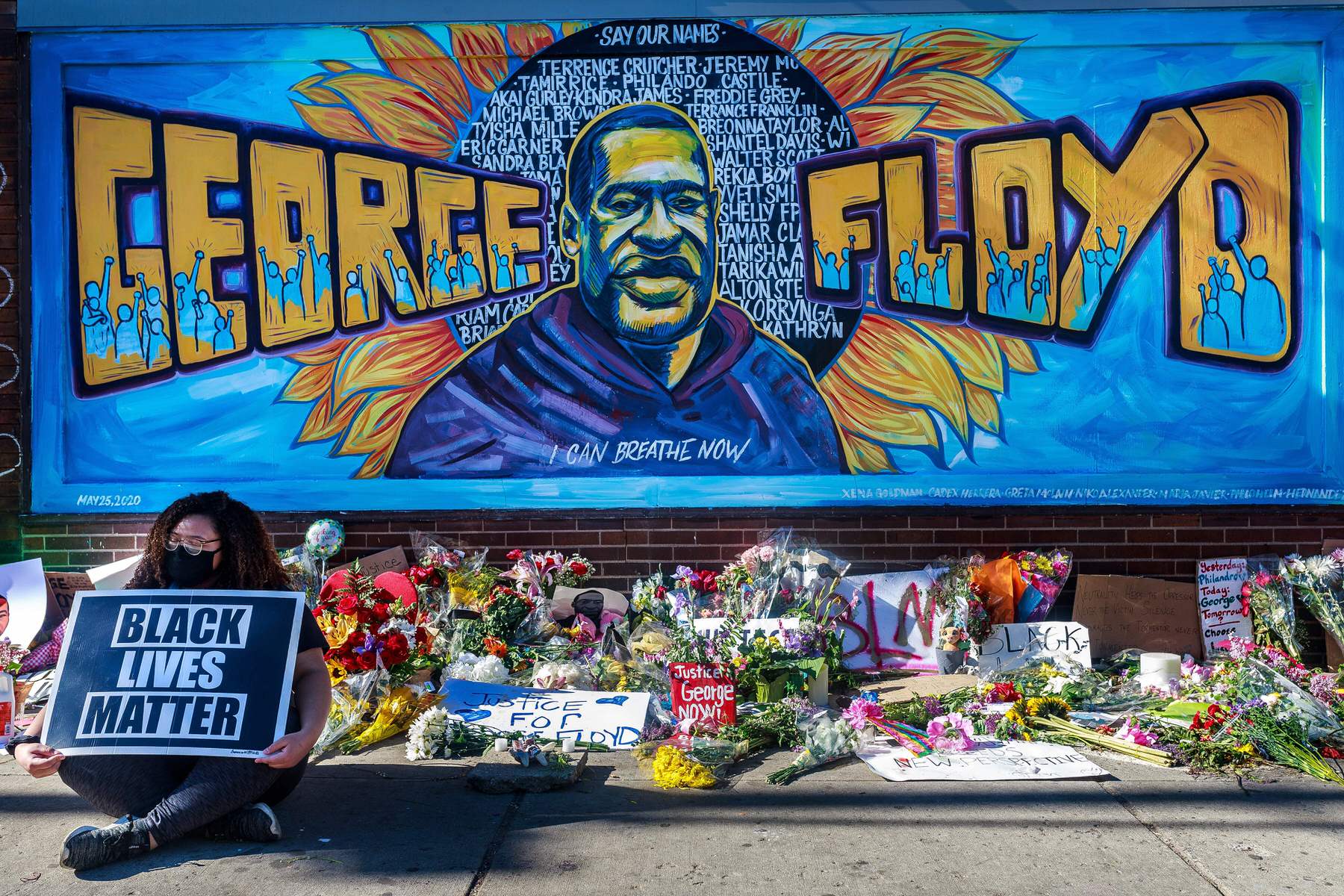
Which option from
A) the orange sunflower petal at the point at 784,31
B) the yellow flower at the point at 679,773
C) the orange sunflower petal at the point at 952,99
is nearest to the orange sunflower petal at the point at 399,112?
the orange sunflower petal at the point at 784,31

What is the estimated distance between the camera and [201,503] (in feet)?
13.5

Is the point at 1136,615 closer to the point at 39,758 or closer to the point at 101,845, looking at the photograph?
the point at 101,845

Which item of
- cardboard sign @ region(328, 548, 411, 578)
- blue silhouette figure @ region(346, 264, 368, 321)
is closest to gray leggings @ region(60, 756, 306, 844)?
cardboard sign @ region(328, 548, 411, 578)

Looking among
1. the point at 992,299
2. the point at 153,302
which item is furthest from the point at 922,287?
the point at 153,302

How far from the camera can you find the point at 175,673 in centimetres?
389

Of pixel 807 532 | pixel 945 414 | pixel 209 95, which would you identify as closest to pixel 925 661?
pixel 807 532

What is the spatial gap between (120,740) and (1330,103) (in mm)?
7260

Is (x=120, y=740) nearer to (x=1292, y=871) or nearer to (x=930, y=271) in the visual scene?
(x=1292, y=871)

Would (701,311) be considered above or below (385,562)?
above

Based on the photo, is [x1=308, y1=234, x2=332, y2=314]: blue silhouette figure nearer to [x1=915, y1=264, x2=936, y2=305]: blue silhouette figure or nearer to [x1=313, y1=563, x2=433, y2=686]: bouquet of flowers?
[x1=313, y1=563, x2=433, y2=686]: bouquet of flowers

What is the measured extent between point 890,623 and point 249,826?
12.8 ft

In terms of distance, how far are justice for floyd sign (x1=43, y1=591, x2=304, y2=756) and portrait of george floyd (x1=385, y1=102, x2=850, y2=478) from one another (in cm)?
299

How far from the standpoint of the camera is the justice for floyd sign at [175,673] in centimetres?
374

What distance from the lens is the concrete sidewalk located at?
355cm
